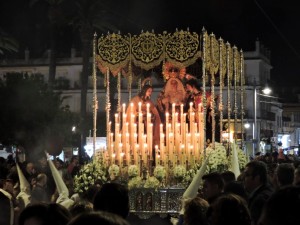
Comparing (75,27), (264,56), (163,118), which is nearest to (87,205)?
(163,118)

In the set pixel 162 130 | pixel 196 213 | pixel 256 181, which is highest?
Answer: pixel 162 130

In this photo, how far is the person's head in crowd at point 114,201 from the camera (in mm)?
6447

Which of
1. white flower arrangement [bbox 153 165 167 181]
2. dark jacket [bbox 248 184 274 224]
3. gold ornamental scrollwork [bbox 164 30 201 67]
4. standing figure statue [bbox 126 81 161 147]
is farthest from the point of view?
standing figure statue [bbox 126 81 161 147]

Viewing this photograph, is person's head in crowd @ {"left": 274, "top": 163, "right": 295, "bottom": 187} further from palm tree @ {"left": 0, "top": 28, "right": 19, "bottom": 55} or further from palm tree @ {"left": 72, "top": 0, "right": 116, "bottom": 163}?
palm tree @ {"left": 72, "top": 0, "right": 116, "bottom": 163}

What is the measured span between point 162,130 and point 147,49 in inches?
75.7

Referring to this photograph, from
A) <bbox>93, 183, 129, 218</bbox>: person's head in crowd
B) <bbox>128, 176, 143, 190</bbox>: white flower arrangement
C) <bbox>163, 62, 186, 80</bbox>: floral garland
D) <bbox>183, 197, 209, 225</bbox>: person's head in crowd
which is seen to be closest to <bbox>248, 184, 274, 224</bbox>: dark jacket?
<bbox>183, 197, 209, 225</bbox>: person's head in crowd

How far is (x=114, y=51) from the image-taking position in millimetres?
17219

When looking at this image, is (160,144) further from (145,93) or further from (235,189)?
(235,189)

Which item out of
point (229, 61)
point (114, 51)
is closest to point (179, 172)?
point (114, 51)

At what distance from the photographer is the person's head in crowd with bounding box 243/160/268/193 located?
9172 mm

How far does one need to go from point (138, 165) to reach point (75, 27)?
78.3 feet

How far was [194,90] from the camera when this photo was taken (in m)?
18.0

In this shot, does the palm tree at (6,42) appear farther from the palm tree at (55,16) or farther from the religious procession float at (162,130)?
the religious procession float at (162,130)

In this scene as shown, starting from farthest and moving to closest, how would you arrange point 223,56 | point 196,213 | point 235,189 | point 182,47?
point 223,56 < point 182,47 < point 235,189 < point 196,213
